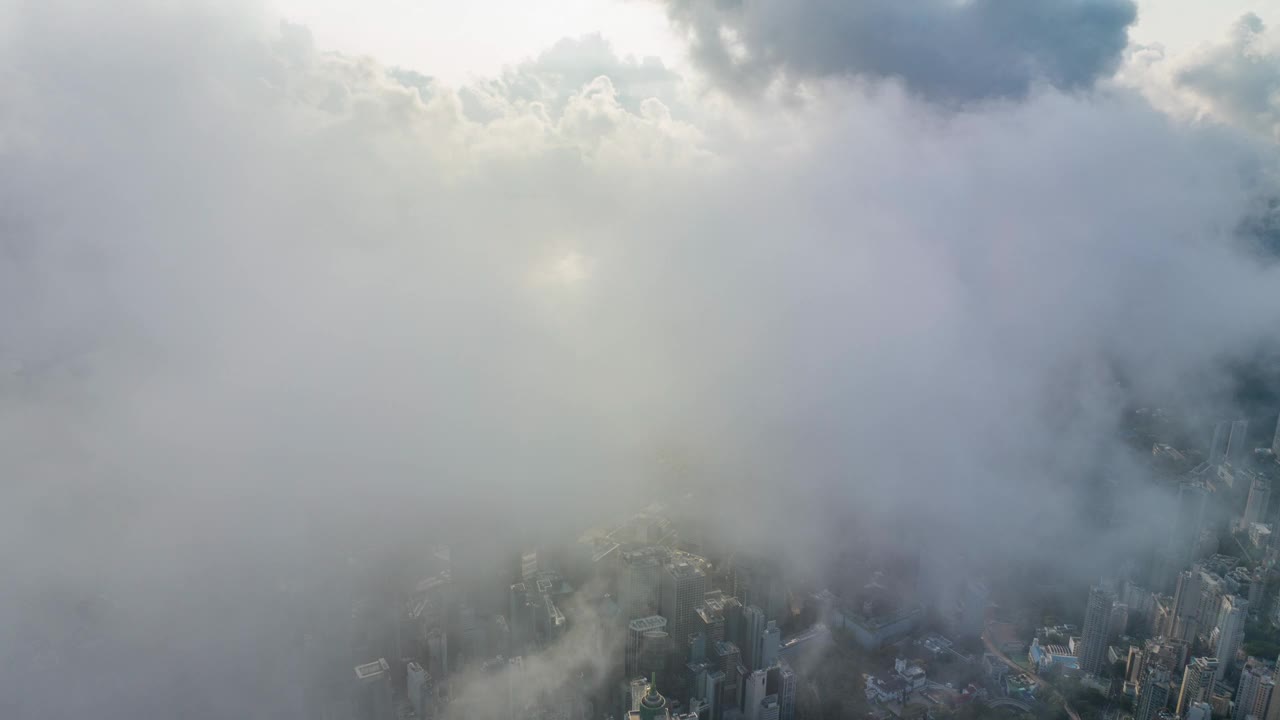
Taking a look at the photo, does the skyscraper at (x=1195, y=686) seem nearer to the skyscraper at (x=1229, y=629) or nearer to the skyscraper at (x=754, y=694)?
the skyscraper at (x=1229, y=629)

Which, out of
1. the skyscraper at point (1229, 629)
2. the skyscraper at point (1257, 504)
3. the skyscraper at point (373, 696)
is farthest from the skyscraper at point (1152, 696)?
the skyscraper at point (373, 696)

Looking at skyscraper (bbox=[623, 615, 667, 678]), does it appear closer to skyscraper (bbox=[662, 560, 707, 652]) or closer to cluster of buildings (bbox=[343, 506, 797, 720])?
cluster of buildings (bbox=[343, 506, 797, 720])

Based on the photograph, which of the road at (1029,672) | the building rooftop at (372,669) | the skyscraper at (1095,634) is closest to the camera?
the building rooftop at (372,669)

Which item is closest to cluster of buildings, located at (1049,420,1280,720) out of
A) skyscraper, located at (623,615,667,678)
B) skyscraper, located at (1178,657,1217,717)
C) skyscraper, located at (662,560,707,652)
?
skyscraper, located at (1178,657,1217,717)

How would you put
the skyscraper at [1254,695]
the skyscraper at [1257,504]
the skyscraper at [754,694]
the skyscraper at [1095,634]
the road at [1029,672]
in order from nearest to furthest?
1. the skyscraper at [754,694]
2. the skyscraper at [1254,695]
3. the road at [1029,672]
4. the skyscraper at [1095,634]
5. the skyscraper at [1257,504]

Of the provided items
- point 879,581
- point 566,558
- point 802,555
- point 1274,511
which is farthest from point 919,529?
point 1274,511

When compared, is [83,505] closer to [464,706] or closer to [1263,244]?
[464,706]
